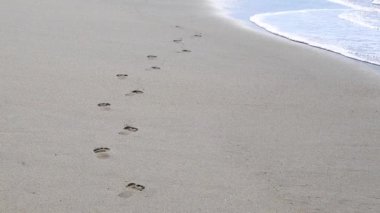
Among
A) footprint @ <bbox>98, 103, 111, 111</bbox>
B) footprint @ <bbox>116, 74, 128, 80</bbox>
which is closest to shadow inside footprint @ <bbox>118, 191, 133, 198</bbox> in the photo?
footprint @ <bbox>98, 103, 111, 111</bbox>

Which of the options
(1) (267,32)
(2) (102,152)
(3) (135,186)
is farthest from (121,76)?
(1) (267,32)

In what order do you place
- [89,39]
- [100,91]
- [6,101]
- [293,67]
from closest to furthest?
[6,101] < [100,91] < [293,67] < [89,39]

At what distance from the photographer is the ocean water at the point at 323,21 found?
6.73 meters

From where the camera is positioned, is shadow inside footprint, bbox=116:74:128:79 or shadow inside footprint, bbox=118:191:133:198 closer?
shadow inside footprint, bbox=118:191:133:198

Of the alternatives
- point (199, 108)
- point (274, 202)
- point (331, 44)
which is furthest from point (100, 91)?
point (331, 44)

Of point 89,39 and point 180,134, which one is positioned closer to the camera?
point 180,134

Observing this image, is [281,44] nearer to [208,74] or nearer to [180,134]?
[208,74]

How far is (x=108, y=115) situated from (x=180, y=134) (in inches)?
22.7

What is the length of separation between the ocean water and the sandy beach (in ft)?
1.90

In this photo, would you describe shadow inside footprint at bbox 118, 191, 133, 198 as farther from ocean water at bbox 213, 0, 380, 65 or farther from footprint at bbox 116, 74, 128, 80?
ocean water at bbox 213, 0, 380, 65

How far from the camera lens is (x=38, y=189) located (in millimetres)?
2852

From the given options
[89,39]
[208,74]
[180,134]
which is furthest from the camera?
[89,39]

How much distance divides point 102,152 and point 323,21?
5.97 metres

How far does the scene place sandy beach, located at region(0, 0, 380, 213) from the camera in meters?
2.92
